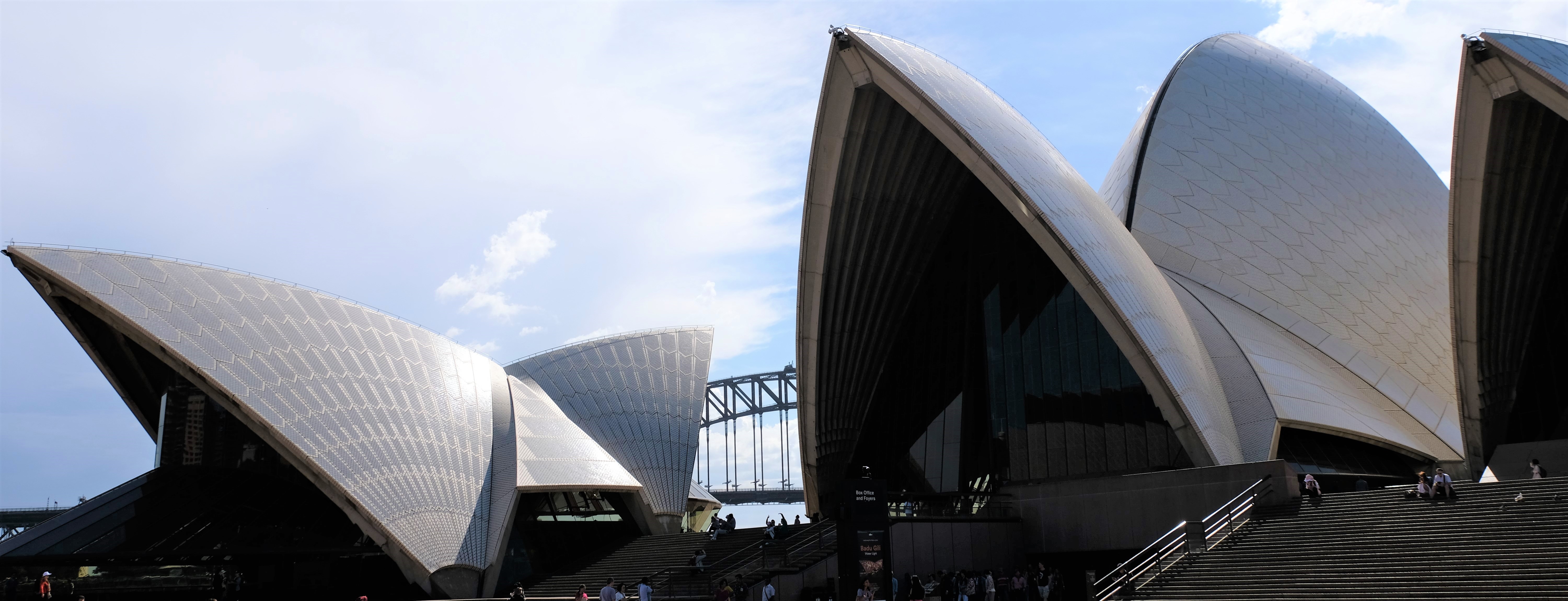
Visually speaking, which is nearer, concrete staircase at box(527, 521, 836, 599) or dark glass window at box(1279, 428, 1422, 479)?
concrete staircase at box(527, 521, 836, 599)

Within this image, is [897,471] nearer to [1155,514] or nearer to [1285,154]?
[1155,514]

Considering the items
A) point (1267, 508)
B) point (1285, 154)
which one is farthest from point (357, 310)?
point (1285, 154)

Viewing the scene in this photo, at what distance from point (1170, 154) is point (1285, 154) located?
365 cm

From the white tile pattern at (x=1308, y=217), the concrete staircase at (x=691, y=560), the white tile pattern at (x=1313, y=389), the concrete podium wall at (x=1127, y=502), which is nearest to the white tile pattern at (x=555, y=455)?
the concrete staircase at (x=691, y=560)

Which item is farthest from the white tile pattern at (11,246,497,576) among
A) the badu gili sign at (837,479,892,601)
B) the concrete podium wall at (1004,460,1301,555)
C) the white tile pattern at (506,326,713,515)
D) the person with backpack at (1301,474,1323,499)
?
the person with backpack at (1301,474,1323,499)

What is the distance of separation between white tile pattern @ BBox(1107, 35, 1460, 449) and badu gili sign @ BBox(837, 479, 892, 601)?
17.3 m

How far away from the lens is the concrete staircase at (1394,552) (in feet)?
51.0

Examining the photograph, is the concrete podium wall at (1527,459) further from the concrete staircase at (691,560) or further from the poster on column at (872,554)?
the concrete staircase at (691,560)

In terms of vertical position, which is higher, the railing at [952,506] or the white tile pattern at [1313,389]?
the white tile pattern at [1313,389]

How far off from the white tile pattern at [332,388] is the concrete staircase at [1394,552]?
1589 cm

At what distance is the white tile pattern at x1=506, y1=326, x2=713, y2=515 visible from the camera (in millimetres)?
33312

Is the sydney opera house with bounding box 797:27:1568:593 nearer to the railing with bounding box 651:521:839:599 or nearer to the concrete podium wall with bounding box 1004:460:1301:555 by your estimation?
the concrete podium wall with bounding box 1004:460:1301:555

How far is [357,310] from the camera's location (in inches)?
1243

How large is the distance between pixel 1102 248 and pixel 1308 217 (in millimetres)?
11344
